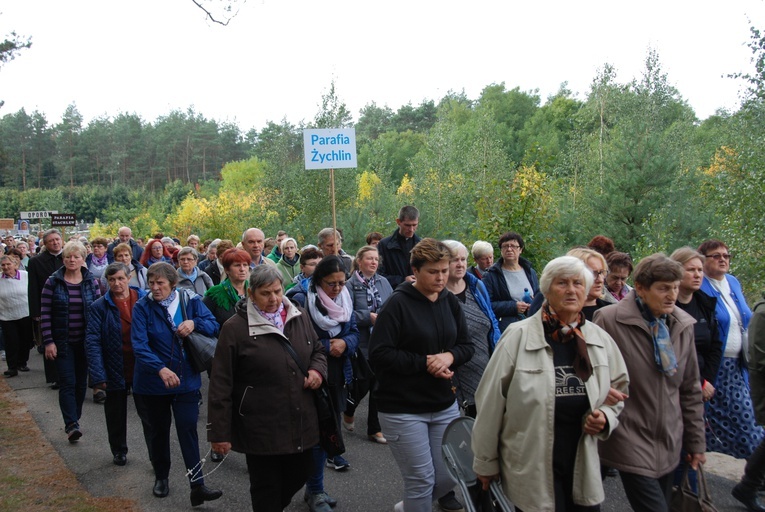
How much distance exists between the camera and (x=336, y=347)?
4902 millimetres

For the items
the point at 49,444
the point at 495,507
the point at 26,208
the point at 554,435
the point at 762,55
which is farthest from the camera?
the point at 26,208

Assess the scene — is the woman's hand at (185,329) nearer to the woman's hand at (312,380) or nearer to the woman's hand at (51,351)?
the woman's hand at (312,380)

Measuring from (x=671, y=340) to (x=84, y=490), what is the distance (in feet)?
15.9

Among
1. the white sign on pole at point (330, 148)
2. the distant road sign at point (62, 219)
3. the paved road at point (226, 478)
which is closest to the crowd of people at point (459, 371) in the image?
the paved road at point (226, 478)

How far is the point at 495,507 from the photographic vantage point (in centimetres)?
328

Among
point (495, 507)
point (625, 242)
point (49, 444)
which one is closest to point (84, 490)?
point (49, 444)

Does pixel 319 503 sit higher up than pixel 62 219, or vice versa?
pixel 62 219

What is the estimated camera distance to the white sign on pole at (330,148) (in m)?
8.20

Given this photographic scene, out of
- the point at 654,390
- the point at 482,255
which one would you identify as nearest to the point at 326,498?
the point at 654,390

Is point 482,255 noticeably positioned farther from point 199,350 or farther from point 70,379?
point 70,379

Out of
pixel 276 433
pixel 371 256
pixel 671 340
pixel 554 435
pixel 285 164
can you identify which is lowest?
pixel 276 433

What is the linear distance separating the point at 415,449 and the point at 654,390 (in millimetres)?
1441

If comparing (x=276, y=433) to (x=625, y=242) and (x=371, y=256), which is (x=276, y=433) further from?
(x=625, y=242)

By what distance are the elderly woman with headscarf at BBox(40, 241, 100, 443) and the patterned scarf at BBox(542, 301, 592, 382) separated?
17.6 ft
